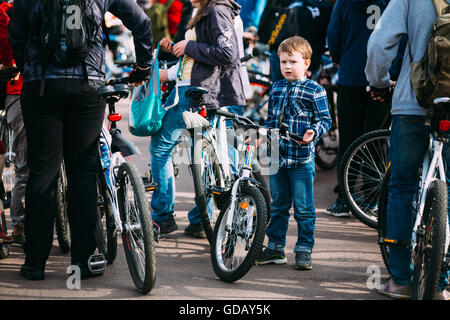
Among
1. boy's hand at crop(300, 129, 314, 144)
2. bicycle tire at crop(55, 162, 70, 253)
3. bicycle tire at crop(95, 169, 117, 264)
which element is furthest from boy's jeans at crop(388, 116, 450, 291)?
bicycle tire at crop(55, 162, 70, 253)

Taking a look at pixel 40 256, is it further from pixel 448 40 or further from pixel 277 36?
pixel 277 36

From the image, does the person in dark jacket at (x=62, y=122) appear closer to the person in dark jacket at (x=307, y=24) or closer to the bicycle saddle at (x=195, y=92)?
the bicycle saddle at (x=195, y=92)

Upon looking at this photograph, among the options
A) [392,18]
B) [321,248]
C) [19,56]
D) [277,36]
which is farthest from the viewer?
[277,36]

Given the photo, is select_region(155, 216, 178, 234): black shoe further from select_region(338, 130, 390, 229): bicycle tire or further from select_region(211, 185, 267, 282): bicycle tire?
select_region(338, 130, 390, 229): bicycle tire

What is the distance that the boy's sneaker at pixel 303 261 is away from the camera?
4.85m

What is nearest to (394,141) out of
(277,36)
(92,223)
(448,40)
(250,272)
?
(448,40)

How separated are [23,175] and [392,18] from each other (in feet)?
10.0

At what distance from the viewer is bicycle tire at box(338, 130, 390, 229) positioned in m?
5.83

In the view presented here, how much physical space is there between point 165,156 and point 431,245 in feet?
8.59

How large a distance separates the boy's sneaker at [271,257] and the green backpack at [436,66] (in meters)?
1.64

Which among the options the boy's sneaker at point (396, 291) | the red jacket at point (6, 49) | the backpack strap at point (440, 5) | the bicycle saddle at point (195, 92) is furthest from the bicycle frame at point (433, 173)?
the red jacket at point (6, 49)

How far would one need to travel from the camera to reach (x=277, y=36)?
779 cm

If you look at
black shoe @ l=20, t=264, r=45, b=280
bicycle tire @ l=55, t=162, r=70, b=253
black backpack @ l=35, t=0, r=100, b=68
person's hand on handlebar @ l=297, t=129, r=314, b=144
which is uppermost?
black backpack @ l=35, t=0, r=100, b=68

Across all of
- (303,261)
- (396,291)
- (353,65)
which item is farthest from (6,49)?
(396,291)
